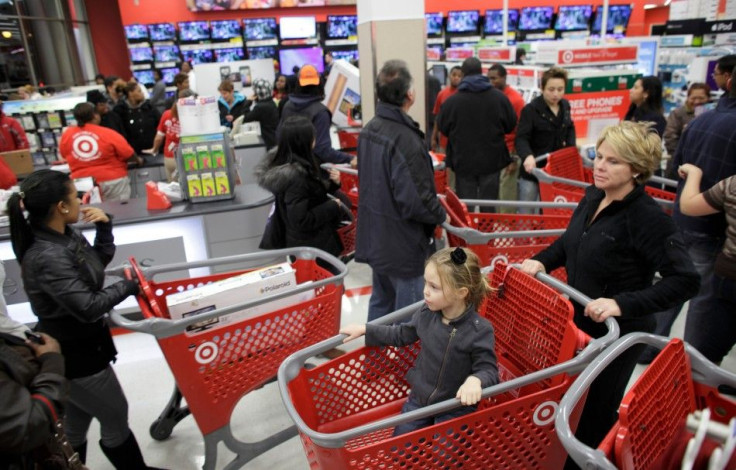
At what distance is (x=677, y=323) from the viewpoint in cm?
400

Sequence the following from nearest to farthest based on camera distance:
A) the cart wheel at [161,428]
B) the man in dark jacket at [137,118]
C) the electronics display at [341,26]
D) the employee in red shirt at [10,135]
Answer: the cart wheel at [161,428], the employee in red shirt at [10,135], the man in dark jacket at [137,118], the electronics display at [341,26]

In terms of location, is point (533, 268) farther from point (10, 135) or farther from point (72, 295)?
point (10, 135)

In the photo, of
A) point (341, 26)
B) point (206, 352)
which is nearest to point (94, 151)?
point (206, 352)

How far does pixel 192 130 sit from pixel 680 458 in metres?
3.65

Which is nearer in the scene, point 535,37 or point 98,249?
point 98,249

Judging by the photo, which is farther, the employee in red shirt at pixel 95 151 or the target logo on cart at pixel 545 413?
the employee in red shirt at pixel 95 151

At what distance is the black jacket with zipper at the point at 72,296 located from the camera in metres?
2.17

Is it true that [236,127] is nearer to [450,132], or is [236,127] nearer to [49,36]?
[450,132]

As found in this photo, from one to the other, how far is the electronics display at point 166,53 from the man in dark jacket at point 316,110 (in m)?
9.81

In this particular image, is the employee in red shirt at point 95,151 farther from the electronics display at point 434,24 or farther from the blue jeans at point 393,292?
the electronics display at point 434,24

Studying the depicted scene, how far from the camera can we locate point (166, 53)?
13492 mm

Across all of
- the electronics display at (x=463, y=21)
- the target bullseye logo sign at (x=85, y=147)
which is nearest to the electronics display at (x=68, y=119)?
the target bullseye logo sign at (x=85, y=147)

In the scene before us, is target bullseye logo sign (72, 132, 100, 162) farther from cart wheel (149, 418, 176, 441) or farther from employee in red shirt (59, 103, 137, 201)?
cart wheel (149, 418, 176, 441)

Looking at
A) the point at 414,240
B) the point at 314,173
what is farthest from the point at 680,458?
the point at 314,173
